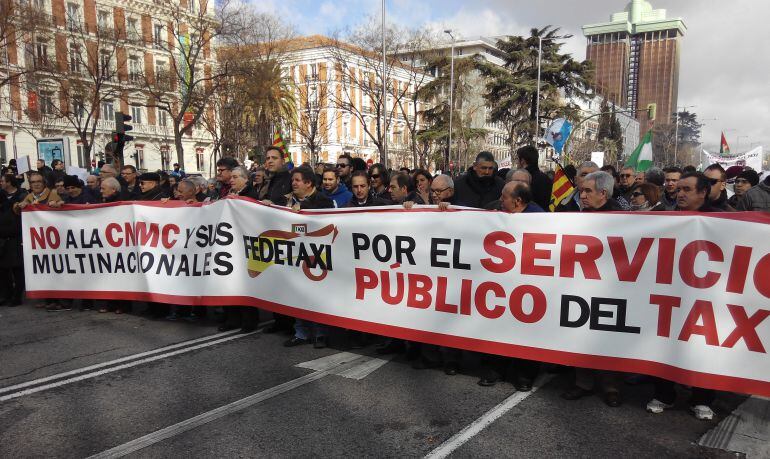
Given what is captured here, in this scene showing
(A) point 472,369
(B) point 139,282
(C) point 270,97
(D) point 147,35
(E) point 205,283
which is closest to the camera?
(A) point 472,369

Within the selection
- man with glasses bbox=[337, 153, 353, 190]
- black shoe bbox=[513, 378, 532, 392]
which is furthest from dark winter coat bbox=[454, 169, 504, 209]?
man with glasses bbox=[337, 153, 353, 190]

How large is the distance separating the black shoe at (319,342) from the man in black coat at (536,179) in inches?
125

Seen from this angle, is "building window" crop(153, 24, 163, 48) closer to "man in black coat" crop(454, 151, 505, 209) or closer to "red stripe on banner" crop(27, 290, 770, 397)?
"red stripe on banner" crop(27, 290, 770, 397)

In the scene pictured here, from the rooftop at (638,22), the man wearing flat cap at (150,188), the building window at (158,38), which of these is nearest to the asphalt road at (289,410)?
the man wearing flat cap at (150,188)

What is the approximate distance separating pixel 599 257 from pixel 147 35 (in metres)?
45.7

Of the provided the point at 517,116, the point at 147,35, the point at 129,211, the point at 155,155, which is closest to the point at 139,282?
the point at 129,211

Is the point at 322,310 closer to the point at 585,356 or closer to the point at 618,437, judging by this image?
the point at 585,356

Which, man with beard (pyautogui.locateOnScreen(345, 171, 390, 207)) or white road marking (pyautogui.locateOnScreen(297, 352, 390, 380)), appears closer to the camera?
white road marking (pyautogui.locateOnScreen(297, 352, 390, 380))

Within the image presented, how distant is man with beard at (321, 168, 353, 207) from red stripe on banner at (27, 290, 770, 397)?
4.77ft

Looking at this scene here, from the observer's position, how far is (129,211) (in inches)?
260

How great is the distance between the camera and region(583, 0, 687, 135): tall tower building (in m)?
140

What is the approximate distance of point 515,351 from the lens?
4375mm

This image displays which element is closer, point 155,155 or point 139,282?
point 139,282

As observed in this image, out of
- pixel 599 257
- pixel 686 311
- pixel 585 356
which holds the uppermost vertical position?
pixel 599 257
